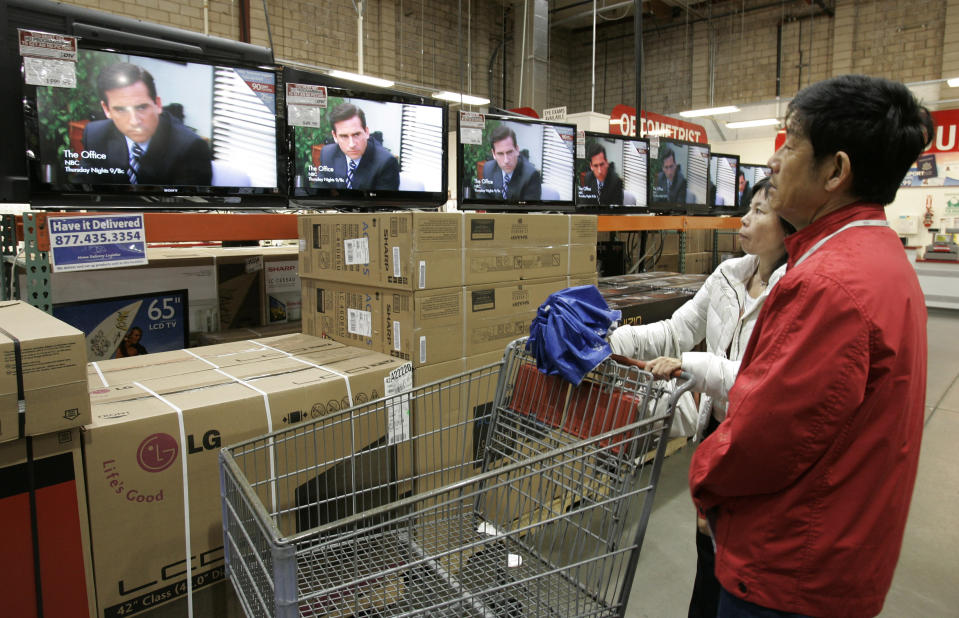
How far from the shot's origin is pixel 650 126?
361 inches

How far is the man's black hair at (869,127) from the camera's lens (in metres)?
0.95

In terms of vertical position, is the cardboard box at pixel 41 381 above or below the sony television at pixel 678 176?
below

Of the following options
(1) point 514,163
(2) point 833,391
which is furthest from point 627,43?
(2) point 833,391

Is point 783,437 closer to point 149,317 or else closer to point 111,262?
point 111,262

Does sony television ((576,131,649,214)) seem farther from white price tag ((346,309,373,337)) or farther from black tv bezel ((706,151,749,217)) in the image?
white price tag ((346,309,373,337))

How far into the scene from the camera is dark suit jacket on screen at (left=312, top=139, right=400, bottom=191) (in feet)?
8.39

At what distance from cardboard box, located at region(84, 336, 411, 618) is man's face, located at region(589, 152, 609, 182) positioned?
2.62 metres

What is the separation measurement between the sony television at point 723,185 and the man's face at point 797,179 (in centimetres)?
428

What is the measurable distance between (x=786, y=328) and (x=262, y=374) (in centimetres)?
151

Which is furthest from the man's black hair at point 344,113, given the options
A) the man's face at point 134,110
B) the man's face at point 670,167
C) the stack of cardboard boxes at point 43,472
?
the man's face at point 670,167

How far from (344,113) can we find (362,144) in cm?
15

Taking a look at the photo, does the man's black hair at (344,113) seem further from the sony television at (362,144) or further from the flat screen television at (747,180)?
the flat screen television at (747,180)

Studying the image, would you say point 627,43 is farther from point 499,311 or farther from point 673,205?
point 499,311

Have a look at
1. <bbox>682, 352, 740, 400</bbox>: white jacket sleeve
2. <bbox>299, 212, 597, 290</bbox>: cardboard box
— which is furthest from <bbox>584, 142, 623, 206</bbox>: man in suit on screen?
<bbox>682, 352, 740, 400</bbox>: white jacket sleeve
